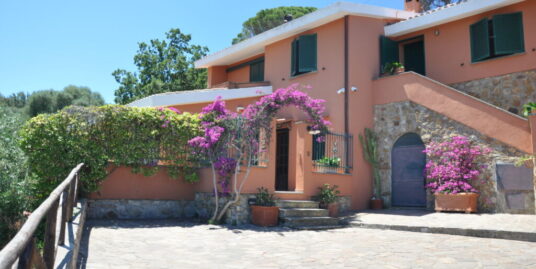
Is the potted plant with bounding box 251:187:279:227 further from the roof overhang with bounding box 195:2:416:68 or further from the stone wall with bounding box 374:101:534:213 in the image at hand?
the roof overhang with bounding box 195:2:416:68

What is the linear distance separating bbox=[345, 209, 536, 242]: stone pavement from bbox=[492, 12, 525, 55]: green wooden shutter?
4769 millimetres

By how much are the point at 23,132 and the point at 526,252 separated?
919cm

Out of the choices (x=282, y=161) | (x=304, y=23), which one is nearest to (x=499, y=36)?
(x=304, y=23)

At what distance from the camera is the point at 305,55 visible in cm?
1342

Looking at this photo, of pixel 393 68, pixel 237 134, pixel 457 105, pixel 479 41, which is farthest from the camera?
pixel 393 68

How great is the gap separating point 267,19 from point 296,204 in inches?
734

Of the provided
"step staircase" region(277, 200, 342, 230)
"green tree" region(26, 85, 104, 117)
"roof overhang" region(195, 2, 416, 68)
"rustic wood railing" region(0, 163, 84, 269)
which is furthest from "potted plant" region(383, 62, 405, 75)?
"green tree" region(26, 85, 104, 117)

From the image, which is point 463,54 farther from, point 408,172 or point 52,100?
point 52,100

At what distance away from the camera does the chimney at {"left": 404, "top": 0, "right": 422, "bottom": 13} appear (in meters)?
15.1

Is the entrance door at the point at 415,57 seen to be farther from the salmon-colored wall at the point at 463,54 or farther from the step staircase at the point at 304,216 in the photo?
the step staircase at the point at 304,216

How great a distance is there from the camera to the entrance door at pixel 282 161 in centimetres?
1273

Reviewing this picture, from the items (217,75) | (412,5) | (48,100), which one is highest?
(412,5)

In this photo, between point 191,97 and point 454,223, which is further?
point 191,97

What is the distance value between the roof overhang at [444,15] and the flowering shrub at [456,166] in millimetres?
3951
